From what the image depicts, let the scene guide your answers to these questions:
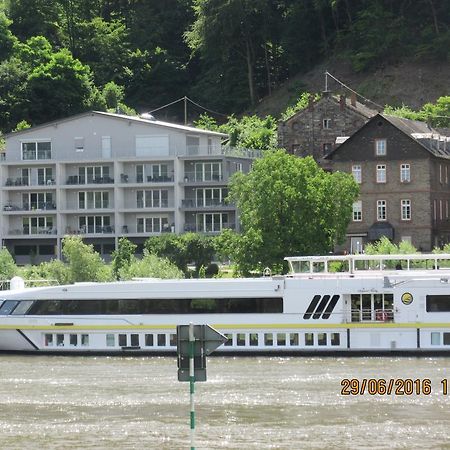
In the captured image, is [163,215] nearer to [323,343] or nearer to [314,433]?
[323,343]

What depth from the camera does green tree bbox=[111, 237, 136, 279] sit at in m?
87.9

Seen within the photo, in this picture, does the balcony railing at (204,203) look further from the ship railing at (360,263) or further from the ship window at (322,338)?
the ship window at (322,338)

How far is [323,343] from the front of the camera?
60.5 metres

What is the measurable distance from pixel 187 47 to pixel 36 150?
3870 centimetres

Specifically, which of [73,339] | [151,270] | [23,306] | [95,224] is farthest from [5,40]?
[73,339]

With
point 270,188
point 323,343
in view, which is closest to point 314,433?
point 323,343

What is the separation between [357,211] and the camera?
97.0 m

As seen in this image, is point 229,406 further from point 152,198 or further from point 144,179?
point 144,179

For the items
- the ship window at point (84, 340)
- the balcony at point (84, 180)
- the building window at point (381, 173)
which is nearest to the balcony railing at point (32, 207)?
the balcony at point (84, 180)

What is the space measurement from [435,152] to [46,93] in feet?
129

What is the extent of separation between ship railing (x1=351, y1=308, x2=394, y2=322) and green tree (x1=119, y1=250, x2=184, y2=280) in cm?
2167

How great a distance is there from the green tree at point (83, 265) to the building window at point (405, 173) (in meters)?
20.3

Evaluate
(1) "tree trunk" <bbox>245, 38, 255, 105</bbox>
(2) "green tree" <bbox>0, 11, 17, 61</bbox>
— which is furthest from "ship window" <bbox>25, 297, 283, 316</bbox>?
(2) "green tree" <bbox>0, 11, 17, 61</bbox>

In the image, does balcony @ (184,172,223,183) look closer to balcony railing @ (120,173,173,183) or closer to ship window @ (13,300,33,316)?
balcony railing @ (120,173,173,183)
